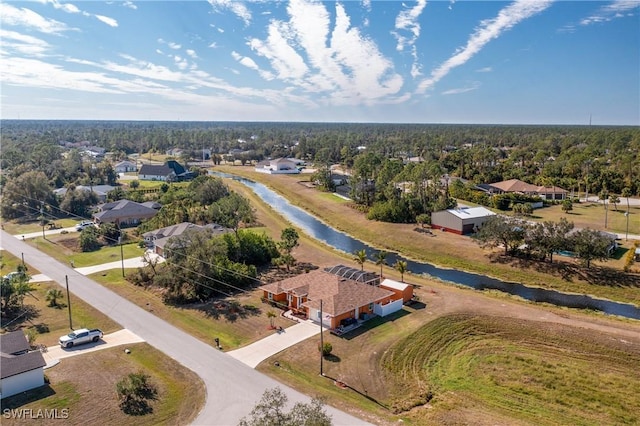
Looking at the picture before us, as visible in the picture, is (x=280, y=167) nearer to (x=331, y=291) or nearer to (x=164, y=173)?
(x=164, y=173)

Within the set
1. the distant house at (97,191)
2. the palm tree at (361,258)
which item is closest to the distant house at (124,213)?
the distant house at (97,191)

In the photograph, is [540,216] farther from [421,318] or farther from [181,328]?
[181,328]

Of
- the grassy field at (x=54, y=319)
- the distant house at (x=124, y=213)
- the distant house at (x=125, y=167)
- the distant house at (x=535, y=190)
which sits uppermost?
the distant house at (x=125, y=167)

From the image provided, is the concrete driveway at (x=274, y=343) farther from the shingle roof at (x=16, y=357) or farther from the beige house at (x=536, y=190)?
the beige house at (x=536, y=190)

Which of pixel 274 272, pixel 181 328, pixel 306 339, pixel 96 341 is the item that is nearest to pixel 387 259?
pixel 274 272

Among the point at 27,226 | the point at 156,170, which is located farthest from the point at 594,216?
the point at 156,170

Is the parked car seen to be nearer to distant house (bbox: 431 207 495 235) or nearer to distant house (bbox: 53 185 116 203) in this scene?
distant house (bbox: 53 185 116 203)
